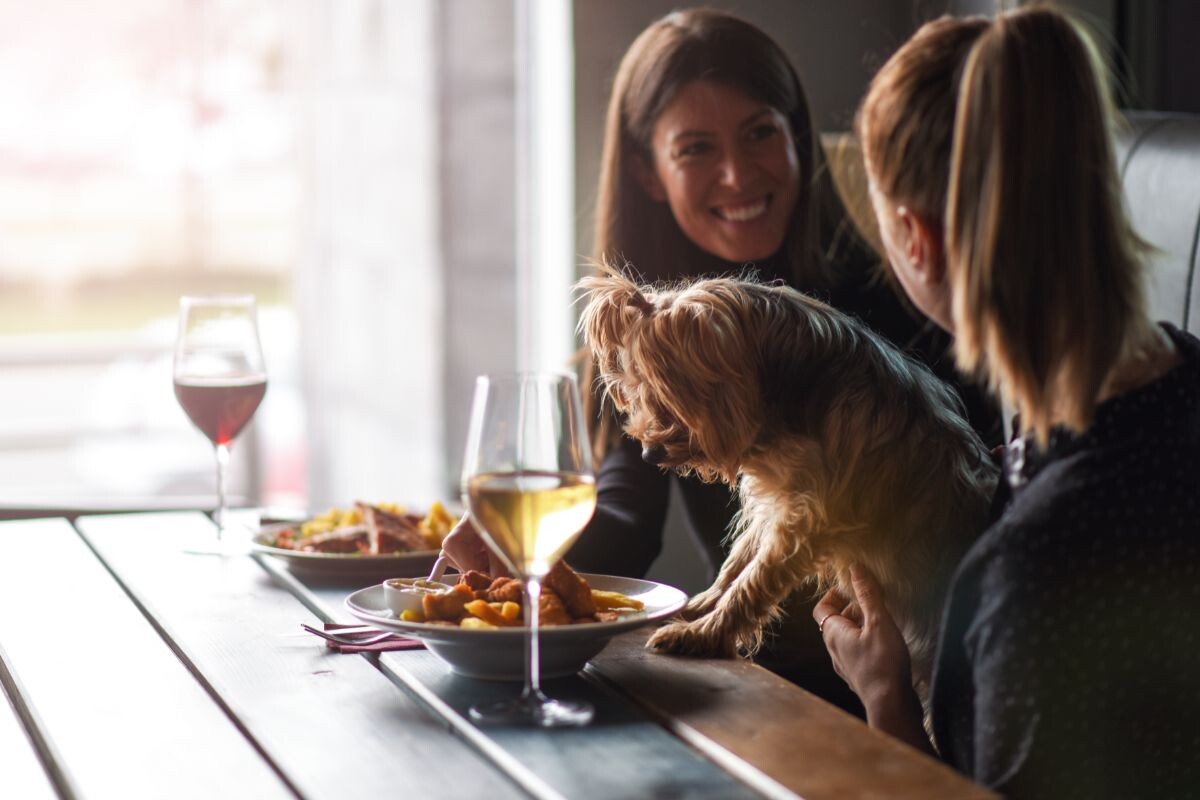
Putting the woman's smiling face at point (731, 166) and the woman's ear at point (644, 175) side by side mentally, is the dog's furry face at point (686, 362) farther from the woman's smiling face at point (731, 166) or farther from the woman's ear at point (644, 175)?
the woman's ear at point (644, 175)

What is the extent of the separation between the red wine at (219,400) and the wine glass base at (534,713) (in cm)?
76

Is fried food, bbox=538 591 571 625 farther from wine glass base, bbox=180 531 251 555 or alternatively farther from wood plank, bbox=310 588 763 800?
wine glass base, bbox=180 531 251 555

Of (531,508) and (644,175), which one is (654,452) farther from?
(644,175)

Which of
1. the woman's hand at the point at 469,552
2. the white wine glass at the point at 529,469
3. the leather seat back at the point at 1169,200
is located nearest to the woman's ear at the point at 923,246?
the white wine glass at the point at 529,469

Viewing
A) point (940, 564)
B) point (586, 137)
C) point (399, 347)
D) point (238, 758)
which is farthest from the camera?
point (399, 347)

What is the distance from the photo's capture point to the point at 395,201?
436 cm

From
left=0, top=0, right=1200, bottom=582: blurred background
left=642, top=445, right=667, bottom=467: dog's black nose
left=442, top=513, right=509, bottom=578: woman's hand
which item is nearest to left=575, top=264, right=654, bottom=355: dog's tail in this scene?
left=642, top=445, right=667, bottom=467: dog's black nose

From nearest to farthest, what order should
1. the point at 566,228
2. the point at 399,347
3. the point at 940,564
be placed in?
the point at 940,564
the point at 566,228
the point at 399,347

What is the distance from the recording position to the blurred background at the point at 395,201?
3104 mm

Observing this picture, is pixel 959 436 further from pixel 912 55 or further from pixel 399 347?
pixel 399 347

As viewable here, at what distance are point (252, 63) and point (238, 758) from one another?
7592mm

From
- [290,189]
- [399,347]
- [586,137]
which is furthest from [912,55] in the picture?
[290,189]

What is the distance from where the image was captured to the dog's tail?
1572 millimetres

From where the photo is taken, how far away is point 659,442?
1.61 metres
